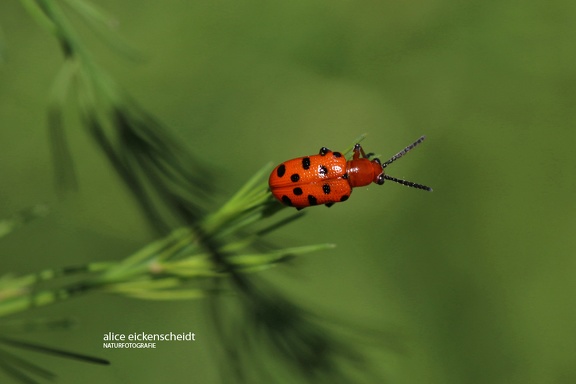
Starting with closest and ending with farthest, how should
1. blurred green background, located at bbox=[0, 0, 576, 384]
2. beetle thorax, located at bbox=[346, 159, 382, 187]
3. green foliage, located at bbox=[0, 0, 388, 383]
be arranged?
green foliage, located at bbox=[0, 0, 388, 383] < beetle thorax, located at bbox=[346, 159, 382, 187] < blurred green background, located at bbox=[0, 0, 576, 384]

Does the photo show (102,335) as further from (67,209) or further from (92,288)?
(92,288)

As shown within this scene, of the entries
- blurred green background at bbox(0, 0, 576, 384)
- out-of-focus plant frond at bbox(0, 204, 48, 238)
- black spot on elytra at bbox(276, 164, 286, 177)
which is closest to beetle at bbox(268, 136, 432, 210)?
black spot on elytra at bbox(276, 164, 286, 177)

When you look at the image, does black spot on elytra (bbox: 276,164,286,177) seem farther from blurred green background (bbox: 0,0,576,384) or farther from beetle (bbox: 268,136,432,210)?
blurred green background (bbox: 0,0,576,384)

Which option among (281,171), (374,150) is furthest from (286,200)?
(374,150)

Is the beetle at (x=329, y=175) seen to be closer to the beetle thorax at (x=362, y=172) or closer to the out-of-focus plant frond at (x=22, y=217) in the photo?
the beetle thorax at (x=362, y=172)

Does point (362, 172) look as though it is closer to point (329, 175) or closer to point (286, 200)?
point (329, 175)

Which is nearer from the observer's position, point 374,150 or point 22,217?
point 22,217

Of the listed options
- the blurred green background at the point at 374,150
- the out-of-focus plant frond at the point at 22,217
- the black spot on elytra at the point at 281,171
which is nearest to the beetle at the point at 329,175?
the black spot on elytra at the point at 281,171

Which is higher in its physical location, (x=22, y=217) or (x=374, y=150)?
(x=374, y=150)

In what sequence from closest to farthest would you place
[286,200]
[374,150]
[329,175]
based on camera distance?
[286,200], [329,175], [374,150]
